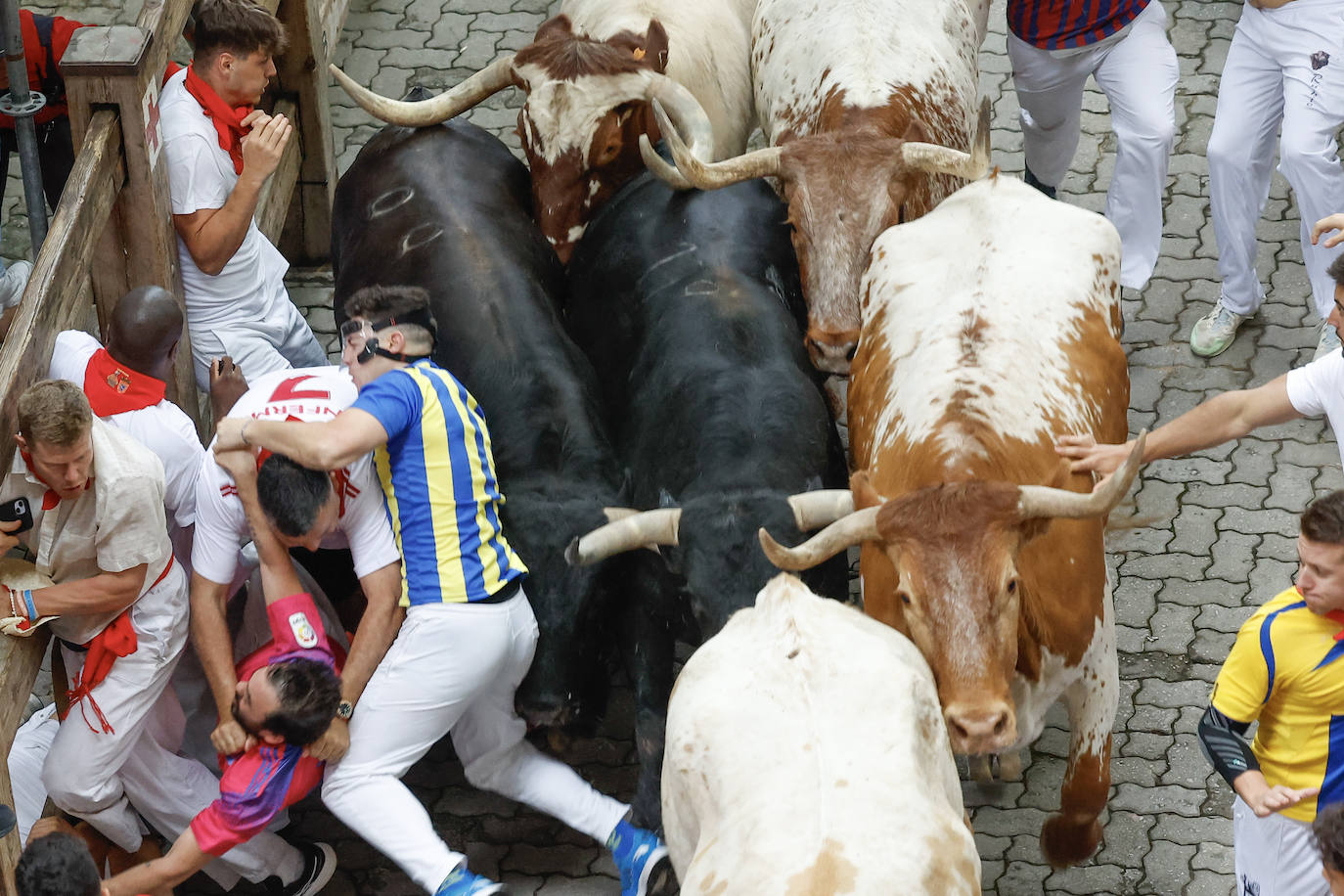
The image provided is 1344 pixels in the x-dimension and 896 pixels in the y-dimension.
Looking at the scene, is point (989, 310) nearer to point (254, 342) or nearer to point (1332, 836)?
point (1332, 836)

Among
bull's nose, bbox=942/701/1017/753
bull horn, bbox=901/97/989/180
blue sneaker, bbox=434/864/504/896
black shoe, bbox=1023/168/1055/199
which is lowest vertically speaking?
blue sneaker, bbox=434/864/504/896

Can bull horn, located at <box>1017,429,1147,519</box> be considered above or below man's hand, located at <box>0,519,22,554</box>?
above

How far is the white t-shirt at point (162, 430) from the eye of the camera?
4816 mm

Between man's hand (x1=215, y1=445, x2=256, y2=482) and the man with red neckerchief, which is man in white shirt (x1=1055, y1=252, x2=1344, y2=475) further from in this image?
man's hand (x1=215, y1=445, x2=256, y2=482)

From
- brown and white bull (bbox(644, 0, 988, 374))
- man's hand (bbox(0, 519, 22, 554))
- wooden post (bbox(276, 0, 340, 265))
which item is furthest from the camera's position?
wooden post (bbox(276, 0, 340, 265))

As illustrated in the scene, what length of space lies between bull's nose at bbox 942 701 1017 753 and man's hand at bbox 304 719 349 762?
5.86 ft

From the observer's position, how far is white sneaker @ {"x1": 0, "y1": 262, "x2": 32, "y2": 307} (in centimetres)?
636

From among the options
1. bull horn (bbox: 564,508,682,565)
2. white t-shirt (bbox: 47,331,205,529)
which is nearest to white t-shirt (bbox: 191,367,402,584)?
white t-shirt (bbox: 47,331,205,529)

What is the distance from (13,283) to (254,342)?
46.0 inches

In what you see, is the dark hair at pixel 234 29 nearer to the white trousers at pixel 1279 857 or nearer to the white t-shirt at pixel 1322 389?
the white t-shirt at pixel 1322 389

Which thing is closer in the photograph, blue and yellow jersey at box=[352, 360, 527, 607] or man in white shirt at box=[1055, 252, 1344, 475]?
man in white shirt at box=[1055, 252, 1344, 475]

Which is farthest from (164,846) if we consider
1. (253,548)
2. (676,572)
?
(676,572)

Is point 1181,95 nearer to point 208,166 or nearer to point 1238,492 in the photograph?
point 1238,492

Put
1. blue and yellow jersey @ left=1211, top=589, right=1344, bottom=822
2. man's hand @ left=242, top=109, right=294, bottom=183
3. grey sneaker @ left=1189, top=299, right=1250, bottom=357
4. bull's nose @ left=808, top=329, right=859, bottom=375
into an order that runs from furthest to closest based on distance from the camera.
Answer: grey sneaker @ left=1189, top=299, right=1250, bottom=357 < man's hand @ left=242, top=109, right=294, bottom=183 < bull's nose @ left=808, top=329, right=859, bottom=375 < blue and yellow jersey @ left=1211, top=589, right=1344, bottom=822
